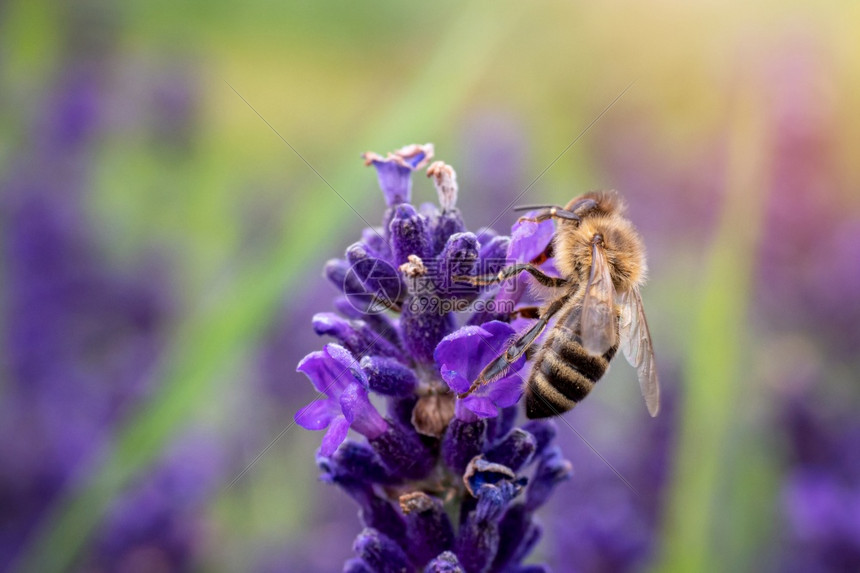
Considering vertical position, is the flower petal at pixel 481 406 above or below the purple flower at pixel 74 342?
below

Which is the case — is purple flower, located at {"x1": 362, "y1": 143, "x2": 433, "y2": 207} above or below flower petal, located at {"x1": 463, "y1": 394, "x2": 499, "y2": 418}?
above

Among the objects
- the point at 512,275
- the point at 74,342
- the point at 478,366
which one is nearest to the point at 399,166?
the point at 512,275

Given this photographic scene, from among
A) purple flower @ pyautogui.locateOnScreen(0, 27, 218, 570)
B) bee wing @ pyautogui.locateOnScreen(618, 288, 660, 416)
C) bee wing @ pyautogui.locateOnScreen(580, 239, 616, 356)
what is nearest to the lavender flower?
bee wing @ pyautogui.locateOnScreen(580, 239, 616, 356)

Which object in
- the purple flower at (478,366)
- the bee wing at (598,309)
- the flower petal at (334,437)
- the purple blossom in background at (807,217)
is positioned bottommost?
the flower petal at (334,437)

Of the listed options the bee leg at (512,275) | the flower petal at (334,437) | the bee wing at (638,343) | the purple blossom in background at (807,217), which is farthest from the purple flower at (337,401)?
the purple blossom in background at (807,217)

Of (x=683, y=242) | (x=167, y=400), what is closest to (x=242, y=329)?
(x=167, y=400)

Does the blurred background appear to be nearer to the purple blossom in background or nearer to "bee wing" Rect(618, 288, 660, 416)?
the purple blossom in background

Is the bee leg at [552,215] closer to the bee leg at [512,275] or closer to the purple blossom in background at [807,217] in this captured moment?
the bee leg at [512,275]
